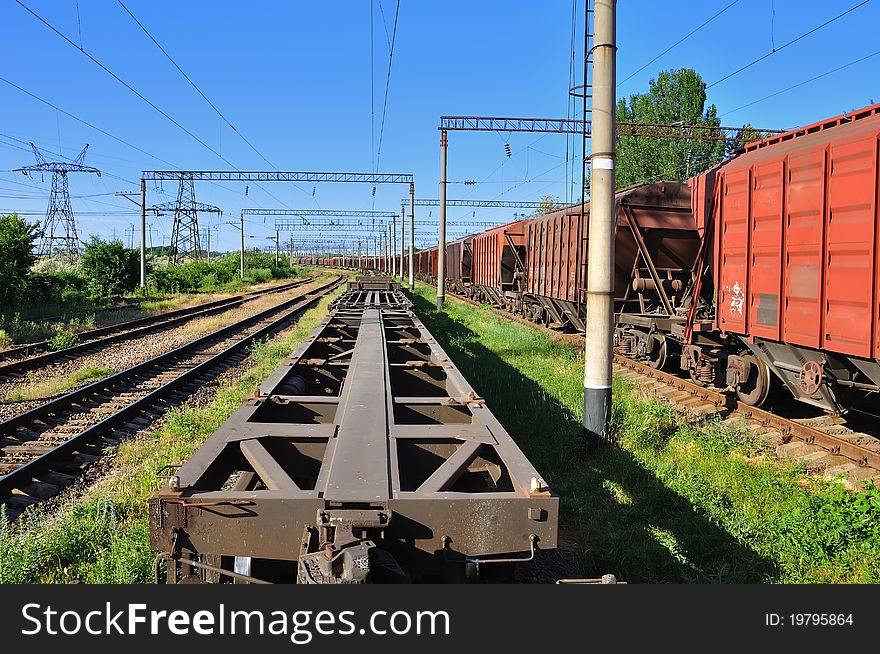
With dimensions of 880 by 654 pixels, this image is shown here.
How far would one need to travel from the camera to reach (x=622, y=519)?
562 centimetres

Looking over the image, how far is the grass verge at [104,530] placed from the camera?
4.43 m

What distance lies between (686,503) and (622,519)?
67 cm

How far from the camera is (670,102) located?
46.1m

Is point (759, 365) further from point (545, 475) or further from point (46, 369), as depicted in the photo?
point (46, 369)

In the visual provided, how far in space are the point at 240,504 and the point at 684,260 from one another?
10.6 m

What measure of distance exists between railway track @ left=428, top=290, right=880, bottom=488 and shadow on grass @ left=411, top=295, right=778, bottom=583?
196 centimetres

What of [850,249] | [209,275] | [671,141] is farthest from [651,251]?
[209,275]

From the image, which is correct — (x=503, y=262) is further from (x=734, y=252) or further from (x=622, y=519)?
(x=622, y=519)

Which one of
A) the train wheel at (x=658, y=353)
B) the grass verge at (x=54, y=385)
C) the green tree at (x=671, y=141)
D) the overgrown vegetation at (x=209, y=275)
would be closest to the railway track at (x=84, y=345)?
the grass verge at (x=54, y=385)

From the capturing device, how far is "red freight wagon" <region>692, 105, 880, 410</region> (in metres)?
6.48

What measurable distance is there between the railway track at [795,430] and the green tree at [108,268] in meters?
29.2

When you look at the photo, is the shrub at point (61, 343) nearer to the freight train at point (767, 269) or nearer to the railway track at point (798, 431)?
the freight train at point (767, 269)

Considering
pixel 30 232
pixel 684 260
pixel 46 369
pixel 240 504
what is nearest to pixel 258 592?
pixel 240 504

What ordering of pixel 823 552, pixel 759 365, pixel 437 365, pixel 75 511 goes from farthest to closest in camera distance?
pixel 759 365
pixel 437 365
pixel 75 511
pixel 823 552
